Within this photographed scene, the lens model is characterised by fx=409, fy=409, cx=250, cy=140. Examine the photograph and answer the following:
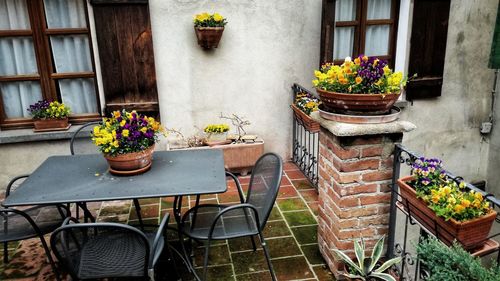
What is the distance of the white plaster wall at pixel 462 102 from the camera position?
483 centimetres

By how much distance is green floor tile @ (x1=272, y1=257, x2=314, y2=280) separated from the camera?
278cm

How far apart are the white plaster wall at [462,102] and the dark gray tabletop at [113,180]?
306 cm

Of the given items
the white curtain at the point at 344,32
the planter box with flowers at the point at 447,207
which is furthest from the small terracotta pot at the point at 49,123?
the planter box with flowers at the point at 447,207

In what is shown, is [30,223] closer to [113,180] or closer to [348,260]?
[113,180]

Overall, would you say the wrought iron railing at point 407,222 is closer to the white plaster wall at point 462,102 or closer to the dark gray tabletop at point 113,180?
the dark gray tabletop at point 113,180

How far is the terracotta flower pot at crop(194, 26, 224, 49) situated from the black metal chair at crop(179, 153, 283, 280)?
73.2 inches

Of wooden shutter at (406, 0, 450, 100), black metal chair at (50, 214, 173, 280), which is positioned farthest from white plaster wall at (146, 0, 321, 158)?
black metal chair at (50, 214, 173, 280)

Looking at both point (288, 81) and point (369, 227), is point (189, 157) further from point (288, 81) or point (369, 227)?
point (288, 81)

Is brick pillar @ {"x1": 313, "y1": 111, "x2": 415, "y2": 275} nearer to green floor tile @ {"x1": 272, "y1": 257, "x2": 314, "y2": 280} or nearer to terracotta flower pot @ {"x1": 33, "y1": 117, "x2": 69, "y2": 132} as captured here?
Result: green floor tile @ {"x1": 272, "y1": 257, "x2": 314, "y2": 280}

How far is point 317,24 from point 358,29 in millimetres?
521

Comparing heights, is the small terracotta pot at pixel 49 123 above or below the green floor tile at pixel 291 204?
above

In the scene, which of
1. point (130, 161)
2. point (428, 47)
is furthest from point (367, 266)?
A: point (428, 47)

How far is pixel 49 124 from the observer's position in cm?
415

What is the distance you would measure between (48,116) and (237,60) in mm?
2039
